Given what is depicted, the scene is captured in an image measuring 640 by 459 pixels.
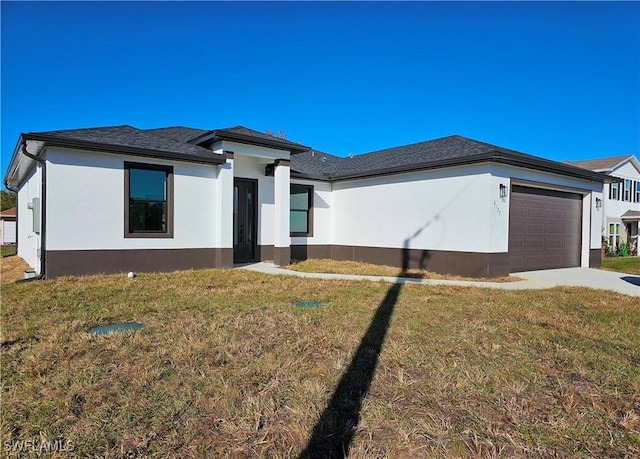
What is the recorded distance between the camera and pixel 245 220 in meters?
12.5

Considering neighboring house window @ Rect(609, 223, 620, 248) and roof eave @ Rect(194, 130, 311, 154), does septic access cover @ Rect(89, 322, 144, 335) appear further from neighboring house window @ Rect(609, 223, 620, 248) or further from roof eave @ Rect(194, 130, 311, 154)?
neighboring house window @ Rect(609, 223, 620, 248)

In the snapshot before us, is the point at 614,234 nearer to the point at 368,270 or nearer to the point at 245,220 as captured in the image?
the point at 368,270

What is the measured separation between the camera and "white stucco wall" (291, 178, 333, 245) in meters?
14.2

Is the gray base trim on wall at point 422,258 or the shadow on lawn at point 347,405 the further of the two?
the gray base trim on wall at point 422,258

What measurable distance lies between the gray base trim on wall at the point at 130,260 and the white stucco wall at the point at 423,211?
498cm

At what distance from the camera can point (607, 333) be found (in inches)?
196

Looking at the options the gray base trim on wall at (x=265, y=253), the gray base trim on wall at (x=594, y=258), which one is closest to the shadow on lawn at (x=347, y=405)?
the gray base trim on wall at (x=265, y=253)

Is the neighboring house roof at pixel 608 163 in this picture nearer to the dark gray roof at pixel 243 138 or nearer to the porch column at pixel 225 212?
the dark gray roof at pixel 243 138

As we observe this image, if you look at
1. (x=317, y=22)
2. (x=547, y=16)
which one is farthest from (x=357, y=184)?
(x=547, y=16)

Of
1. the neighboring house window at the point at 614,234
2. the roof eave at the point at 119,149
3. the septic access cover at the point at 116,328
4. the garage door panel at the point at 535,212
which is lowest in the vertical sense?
the septic access cover at the point at 116,328

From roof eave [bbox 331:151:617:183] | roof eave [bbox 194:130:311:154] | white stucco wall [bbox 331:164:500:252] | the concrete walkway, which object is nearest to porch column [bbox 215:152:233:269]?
roof eave [bbox 194:130:311:154]

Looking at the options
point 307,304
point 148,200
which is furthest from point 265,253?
point 307,304

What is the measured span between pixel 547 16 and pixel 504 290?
702cm

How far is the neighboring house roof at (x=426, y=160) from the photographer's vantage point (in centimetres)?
1044
